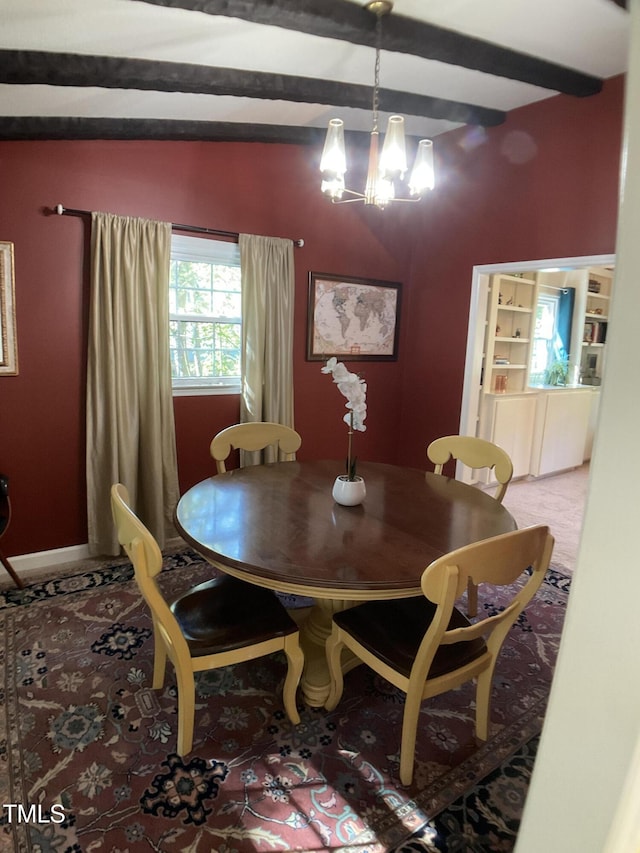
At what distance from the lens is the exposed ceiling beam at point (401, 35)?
1.83 metres

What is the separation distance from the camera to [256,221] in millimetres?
3426

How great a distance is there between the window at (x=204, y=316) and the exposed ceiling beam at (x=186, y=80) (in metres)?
1.00

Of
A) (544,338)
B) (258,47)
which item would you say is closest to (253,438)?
(258,47)

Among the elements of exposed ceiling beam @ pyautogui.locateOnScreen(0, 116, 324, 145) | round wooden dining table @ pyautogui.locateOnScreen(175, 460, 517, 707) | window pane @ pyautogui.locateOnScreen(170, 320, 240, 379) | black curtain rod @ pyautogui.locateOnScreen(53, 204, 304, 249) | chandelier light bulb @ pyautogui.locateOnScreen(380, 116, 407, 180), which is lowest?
round wooden dining table @ pyautogui.locateOnScreen(175, 460, 517, 707)

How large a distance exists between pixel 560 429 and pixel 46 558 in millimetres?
4930

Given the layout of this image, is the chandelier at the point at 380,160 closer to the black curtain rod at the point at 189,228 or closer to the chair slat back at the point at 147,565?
the black curtain rod at the point at 189,228

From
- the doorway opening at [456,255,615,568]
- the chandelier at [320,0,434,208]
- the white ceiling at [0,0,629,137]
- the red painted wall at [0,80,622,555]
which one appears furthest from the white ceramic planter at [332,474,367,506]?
the doorway opening at [456,255,615,568]

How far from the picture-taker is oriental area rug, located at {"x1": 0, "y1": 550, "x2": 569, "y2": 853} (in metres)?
1.45

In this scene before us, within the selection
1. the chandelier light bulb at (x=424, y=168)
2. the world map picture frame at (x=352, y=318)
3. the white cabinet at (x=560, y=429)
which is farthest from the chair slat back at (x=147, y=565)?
the white cabinet at (x=560, y=429)

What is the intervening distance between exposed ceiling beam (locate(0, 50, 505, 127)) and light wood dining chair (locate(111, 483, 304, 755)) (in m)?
1.71

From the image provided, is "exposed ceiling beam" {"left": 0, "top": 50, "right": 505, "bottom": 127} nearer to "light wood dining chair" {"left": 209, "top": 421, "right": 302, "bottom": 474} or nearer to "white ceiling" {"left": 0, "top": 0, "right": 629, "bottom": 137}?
"white ceiling" {"left": 0, "top": 0, "right": 629, "bottom": 137}

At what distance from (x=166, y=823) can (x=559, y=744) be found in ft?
4.91

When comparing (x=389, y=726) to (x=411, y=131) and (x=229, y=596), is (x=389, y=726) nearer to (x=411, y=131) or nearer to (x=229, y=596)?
(x=229, y=596)

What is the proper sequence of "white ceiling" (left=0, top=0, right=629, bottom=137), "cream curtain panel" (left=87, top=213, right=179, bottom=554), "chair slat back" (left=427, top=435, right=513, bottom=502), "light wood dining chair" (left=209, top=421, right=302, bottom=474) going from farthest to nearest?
1. "cream curtain panel" (left=87, top=213, right=179, bottom=554)
2. "light wood dining chair" (left=209, top=421, right=302, bottom=474)
3. "chair slat back" (left=427, top=435, right=513, bottom=502)
4. "white ceiling" (left=0, top=0, right=629, bottom=137)
